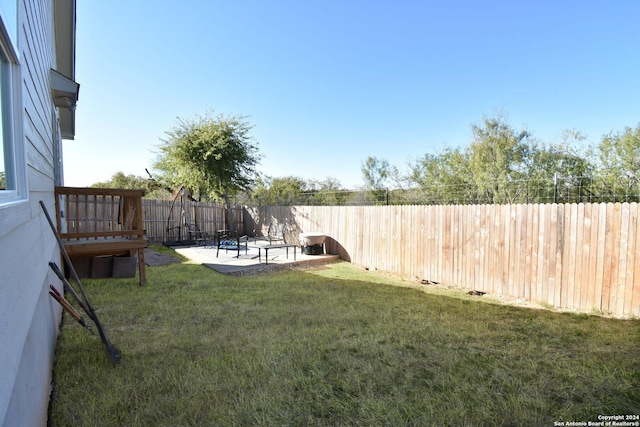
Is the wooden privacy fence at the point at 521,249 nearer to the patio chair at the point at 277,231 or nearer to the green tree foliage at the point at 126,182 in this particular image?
the patio chair at the point at 277,231

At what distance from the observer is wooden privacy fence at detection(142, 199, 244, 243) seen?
13227 mm

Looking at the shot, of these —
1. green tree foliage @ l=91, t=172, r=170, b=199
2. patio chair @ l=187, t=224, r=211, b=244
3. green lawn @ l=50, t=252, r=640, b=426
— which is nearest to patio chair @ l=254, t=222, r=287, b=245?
patio chair @ l=187, t=224, r=211, b=244

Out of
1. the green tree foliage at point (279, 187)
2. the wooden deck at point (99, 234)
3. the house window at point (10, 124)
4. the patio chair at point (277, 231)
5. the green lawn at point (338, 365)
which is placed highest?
the green tree foliage at point (279, 187)

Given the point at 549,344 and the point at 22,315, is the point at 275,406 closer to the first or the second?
the point at 22,315

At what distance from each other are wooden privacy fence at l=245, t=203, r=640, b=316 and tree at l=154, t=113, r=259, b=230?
8.40m

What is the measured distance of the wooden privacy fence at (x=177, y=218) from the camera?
43.4 ft

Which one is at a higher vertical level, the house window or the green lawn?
the house window

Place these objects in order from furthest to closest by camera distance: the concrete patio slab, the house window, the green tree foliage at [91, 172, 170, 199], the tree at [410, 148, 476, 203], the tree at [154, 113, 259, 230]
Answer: the green tree foliage at [91, 172, 170, 199] < the tree at [410, 148, 476, 203] < the tree at [154, 113, 259, 230] < the concrete patio slab < the house window

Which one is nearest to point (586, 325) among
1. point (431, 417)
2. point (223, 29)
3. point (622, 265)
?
point (622, 265)

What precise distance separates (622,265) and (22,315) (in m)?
6.62

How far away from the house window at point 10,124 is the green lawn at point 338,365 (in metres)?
1.59

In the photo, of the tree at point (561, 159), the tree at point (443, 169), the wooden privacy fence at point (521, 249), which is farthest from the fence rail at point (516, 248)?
the tree at point (443, 169)

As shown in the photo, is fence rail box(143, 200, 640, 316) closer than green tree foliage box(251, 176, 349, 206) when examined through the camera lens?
Yes

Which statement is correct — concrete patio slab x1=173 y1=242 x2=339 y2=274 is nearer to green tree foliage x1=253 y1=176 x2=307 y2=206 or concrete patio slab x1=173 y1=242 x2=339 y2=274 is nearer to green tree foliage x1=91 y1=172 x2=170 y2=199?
green tree foliage x1=253 y1=176 x2=307 y2=206
